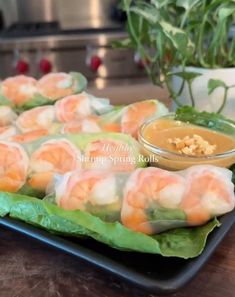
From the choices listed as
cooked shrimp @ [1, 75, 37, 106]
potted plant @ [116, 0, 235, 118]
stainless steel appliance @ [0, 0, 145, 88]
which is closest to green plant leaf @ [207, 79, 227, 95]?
potted plant @ [116, 0, 235, 118]

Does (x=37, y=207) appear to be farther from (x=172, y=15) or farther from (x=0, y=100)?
(x=172, y=15)

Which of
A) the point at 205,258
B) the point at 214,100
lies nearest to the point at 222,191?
the point at 205,258

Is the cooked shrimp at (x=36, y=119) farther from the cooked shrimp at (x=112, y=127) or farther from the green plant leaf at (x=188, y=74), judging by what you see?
the green plant leaf at (x=188, y=74)

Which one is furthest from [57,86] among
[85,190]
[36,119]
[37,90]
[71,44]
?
[71,44]

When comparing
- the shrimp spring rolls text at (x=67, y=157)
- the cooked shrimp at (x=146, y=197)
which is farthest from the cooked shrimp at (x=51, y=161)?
the cooked shrimp at (x=146, y=197)

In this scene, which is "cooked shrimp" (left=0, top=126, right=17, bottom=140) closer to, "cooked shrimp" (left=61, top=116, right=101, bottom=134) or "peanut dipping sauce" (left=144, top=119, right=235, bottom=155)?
"cooked shrimp" (left=61, top=116, right=101, bottom=134)

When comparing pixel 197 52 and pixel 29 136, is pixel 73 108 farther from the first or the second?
pixel 197 52
